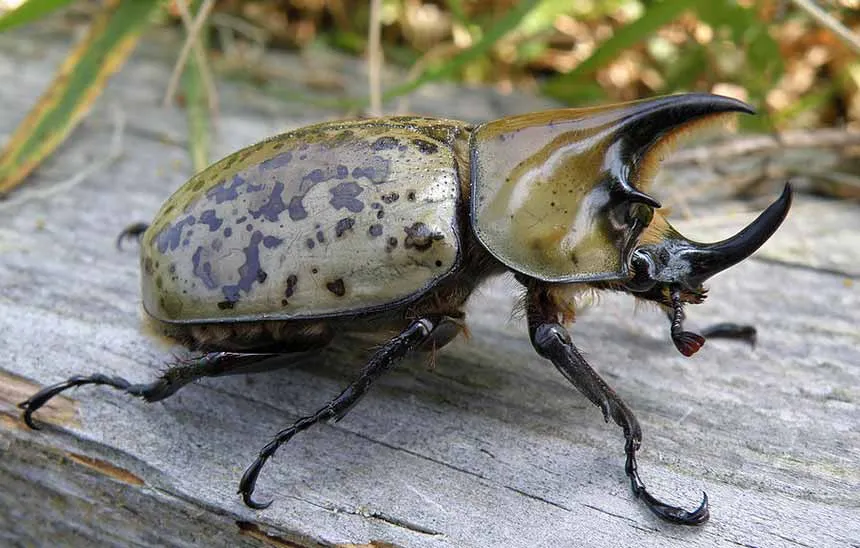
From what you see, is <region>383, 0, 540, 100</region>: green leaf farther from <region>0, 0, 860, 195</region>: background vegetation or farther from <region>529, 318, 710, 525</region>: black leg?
<region>529, 318, 710, 525</region>: black leg

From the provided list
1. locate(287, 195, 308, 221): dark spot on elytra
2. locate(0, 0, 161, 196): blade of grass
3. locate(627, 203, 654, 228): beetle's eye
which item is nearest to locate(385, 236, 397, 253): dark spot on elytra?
locate(287, 195, 308, 221): dark spot on elytra

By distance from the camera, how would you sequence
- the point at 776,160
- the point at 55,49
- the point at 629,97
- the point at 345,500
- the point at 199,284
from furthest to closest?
1. the point at 629,97
2. the point at 55,49
3. the point at 776,160
4. the point at 199,284
5. the point at 345,500

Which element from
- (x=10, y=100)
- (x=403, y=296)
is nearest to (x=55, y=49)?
(x=10, y=100)

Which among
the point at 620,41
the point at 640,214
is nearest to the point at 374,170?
the point at 640,214

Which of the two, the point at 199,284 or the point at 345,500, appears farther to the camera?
the point at 199,284

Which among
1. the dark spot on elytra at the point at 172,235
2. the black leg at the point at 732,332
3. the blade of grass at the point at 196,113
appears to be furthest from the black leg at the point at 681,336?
the blade of grass at the point at 196,113

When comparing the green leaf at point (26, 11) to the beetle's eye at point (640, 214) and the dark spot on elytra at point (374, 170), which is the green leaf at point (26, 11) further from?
the beetle's eye at point (640, 214)

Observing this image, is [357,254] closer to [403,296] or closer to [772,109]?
[403,296]
